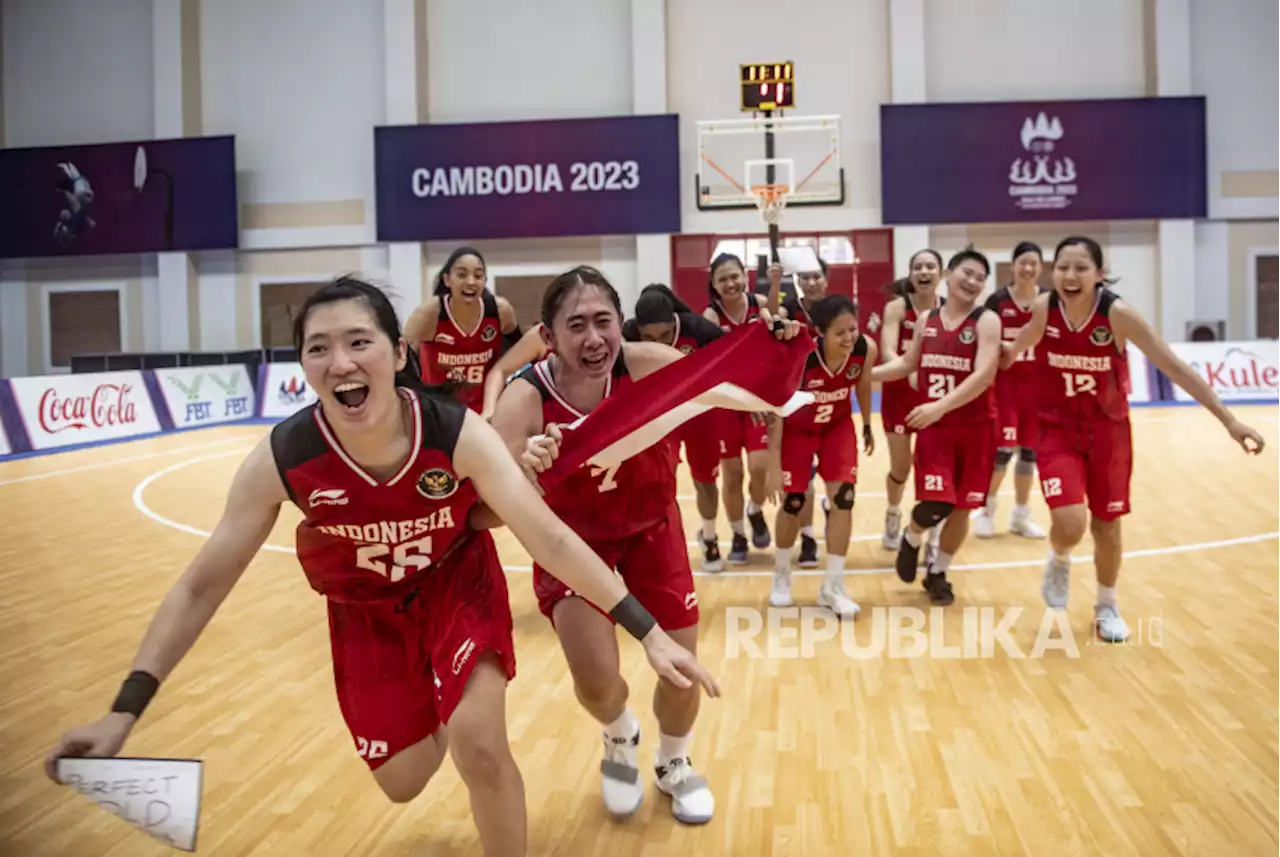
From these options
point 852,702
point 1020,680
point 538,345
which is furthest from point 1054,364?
point 538,345

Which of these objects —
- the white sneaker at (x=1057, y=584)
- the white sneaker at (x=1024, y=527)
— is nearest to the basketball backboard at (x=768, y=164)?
the white sneaker at (x=1024, y=527)

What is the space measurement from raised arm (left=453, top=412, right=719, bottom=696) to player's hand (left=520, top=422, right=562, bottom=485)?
0.23 metres

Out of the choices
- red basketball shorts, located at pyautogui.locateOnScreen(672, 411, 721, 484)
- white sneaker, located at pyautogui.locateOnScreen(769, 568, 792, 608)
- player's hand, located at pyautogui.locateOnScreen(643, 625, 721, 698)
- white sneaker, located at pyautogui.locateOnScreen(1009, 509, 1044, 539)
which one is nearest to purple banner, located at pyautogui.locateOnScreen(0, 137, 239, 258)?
red basketball shorts, located at pyautogui.locateOnScreen(672, 411, 721, 484)

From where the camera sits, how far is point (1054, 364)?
5.26 m

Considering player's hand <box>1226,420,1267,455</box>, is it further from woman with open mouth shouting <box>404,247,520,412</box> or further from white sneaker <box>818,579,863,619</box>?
woman with open mouth shouting <box>404,247,520,412</box>

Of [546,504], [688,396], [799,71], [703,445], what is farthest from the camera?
[799,71]

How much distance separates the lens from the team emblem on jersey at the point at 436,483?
2.64 meters

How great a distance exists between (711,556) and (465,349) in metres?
2.16

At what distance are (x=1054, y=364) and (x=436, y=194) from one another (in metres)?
16.5

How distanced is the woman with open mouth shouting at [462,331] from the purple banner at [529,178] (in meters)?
12.9

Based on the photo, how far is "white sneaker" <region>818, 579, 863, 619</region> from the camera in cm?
579

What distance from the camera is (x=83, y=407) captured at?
48.1 ft

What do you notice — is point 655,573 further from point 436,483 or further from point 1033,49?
point 1033,49

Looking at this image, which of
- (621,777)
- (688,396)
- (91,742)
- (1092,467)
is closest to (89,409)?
(621,777)
